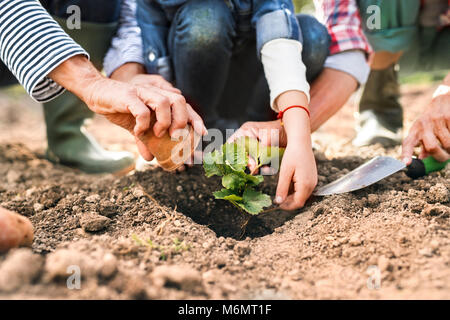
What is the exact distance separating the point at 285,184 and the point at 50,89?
96 cm

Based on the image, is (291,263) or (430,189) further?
(430,189)

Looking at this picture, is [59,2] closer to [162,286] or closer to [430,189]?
[162,286]

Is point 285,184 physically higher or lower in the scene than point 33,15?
lower

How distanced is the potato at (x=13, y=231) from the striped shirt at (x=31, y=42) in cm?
52

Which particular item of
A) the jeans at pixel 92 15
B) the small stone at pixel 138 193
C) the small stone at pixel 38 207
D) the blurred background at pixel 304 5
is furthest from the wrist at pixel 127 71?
the blurred background at pixel 304 5

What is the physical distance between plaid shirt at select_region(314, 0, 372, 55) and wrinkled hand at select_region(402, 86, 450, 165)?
→ 0.45 m

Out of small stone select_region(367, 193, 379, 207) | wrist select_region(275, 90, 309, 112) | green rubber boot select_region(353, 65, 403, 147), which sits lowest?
green rubber boot select_region(353, 65, 403, 147)

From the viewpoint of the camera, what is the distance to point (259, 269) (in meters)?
1.10

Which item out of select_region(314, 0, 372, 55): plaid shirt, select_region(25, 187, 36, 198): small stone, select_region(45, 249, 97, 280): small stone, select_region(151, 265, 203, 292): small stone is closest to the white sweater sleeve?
select_region(314, 0, 372, 55): plaid shirt

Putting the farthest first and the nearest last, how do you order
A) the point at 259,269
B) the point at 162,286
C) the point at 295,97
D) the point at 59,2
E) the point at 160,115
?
1. the point at 59,2
2. the point at 295,97
3. the point at 160,115
4. the point at 259,269
5. the point at 162,286

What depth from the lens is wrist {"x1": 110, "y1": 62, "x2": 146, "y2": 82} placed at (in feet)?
5.60

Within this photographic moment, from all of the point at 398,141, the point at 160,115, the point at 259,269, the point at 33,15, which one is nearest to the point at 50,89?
the point at 33,15
